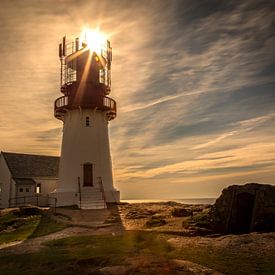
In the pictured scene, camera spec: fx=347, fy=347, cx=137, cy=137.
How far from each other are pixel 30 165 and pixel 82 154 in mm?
13302

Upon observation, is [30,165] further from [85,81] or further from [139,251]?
[139,251]

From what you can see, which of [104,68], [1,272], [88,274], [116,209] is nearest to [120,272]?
[88,274]

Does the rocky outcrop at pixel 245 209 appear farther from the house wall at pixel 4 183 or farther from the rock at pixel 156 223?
the house wall at pixel 4 183

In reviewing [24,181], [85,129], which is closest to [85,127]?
[85,129]

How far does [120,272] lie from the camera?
11906mm

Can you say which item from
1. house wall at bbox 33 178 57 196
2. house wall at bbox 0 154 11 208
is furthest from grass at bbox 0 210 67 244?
house wall at bbox 33 178 57 196

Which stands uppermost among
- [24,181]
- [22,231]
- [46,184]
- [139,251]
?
[24,181]

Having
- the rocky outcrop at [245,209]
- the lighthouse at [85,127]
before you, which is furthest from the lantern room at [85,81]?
the rocky outcrop at [245,209]

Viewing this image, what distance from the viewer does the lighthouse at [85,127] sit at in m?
36.0

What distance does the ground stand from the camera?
1233 centimetres

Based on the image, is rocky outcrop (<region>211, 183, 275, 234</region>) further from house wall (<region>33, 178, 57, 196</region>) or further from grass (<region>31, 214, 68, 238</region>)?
house wall (<region>33, 178, 57, 196</region>)

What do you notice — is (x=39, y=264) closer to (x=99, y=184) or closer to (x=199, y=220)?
(x=199, y=220)

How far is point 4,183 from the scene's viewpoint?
44.4 m

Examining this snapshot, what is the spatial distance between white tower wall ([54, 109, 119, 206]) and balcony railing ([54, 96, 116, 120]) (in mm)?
688
